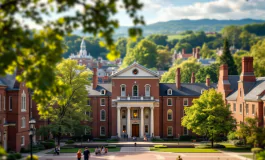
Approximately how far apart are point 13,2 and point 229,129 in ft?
161

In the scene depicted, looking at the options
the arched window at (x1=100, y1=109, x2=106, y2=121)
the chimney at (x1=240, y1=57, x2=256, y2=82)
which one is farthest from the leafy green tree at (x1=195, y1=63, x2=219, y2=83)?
the chimney at (x1=240, y1=57, x2=256, y2=82)

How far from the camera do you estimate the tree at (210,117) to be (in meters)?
62.8

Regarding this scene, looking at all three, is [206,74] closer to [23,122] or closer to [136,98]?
[136,98]

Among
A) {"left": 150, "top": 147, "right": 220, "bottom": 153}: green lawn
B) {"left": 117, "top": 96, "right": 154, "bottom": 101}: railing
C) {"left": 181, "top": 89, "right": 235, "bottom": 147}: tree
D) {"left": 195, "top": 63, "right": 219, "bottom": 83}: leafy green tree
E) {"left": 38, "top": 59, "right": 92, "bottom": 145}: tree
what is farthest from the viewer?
{"left": 195, "top": 63, "right": 219, "bottom": 83}: leafy green tree

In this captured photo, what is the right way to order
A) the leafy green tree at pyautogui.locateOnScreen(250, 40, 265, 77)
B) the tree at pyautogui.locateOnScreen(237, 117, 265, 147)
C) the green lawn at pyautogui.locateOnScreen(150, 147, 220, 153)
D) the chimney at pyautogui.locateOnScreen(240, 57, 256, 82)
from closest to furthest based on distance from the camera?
the tree at pyautogui.locateOnScreen(237, 117, 265, 147) → the green lawn at pyautogui.locateOnScreen(150, 147, 220, 153) → the chimney at pyautogui.locateOnScreen(240, 57, 256, 82) → the leafy green tree at pyautogui.locateOnScreen(250, 40, 265, 77)

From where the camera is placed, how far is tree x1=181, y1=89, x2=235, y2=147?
2470 inches

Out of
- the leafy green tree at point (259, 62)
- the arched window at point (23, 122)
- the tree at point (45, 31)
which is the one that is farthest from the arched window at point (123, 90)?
the tree at point (45, 31)

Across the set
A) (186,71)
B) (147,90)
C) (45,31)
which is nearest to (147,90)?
(147,90)

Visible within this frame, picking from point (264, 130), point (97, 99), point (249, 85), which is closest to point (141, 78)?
point (97, 99)

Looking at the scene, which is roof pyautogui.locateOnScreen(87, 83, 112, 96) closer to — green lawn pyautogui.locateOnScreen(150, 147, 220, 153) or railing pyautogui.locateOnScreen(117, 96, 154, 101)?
railing pyautogui.locateOnScreen(117, 96, 154, 101)

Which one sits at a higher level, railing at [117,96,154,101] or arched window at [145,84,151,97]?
arched window at [145,84,151,97]

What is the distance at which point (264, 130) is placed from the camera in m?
53.9

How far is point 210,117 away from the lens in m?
62.4

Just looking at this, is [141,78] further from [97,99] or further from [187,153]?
[187,153]
